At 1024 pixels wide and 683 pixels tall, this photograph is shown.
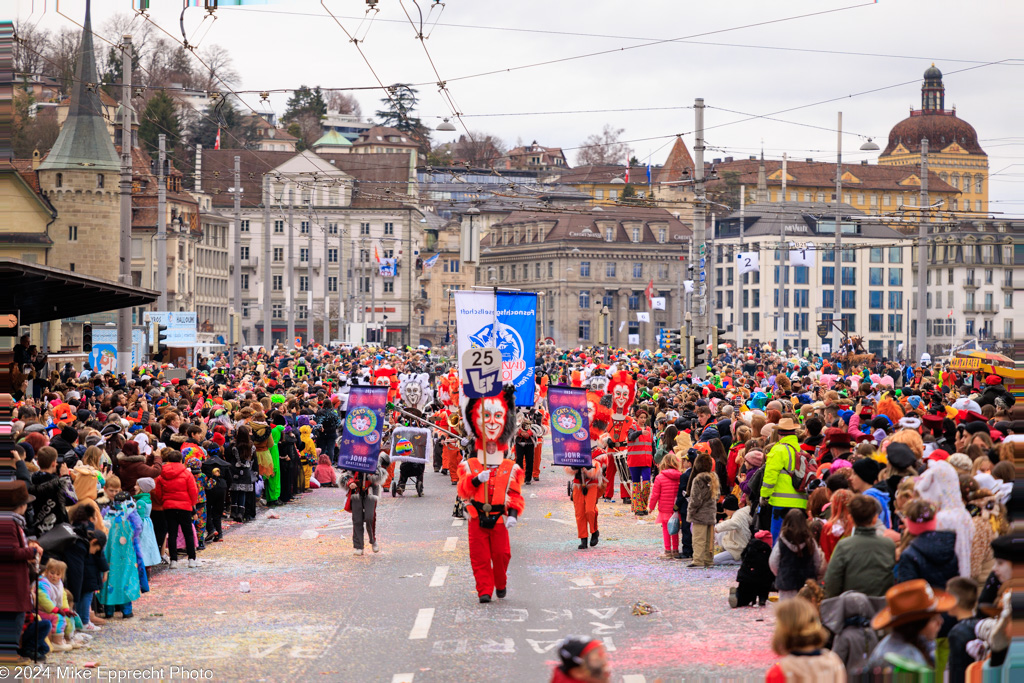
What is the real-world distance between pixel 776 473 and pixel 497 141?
12784 cm

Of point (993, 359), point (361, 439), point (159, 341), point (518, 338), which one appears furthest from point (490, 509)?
point (159, 341)

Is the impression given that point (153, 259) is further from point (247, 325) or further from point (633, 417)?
point (633, 417)

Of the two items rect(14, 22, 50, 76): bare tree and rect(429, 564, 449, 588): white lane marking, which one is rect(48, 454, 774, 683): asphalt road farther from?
rect(14, 22, 50, 76): bare tree

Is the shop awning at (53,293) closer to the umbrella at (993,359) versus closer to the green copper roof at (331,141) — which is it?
the umbrella at (993,359)

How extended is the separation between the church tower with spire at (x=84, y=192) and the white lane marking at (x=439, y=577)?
42806 millimetres

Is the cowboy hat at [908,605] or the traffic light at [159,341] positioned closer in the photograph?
the cowboy hat at [908,605]

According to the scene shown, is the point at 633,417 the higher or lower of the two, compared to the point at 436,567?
higher

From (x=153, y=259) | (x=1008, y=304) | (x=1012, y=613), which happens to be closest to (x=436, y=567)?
(x=1012, y=613)

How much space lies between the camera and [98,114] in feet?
192

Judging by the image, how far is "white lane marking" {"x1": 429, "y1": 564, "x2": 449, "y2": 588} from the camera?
46.1 ft

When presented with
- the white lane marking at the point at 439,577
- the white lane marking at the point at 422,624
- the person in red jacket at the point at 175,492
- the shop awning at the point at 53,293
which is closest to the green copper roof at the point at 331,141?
the shop awning at the point at 53,293

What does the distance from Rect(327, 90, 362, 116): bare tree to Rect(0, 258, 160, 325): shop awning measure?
138954mm

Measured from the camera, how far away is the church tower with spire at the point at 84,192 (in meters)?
56.2

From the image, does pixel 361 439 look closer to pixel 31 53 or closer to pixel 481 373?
pixel 481 373
